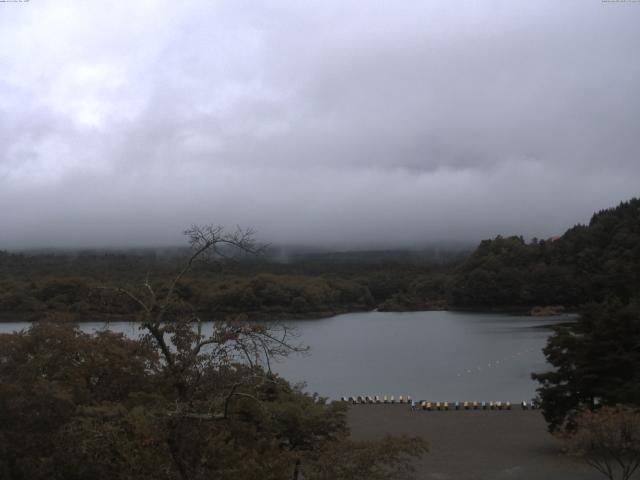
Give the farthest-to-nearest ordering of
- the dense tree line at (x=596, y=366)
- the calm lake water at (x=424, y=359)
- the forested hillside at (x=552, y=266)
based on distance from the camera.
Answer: the forested hillside at (x=552, y=266), the calm lake water at (x=424, y=359), the dense tree line at (x=596, y=366)

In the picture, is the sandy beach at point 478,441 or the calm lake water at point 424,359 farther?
the calm lake water at point 424,359

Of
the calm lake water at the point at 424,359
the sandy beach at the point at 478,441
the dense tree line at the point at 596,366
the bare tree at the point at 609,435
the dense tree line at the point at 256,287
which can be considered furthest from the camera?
the dense tree line at the point at 256,287

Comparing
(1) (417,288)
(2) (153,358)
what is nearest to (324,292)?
(1) (417,288)

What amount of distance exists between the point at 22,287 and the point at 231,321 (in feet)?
196

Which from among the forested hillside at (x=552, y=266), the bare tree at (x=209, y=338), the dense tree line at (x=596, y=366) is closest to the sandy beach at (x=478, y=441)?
the dense tree line at (x=596, y=366)

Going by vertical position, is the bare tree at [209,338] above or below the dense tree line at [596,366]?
above

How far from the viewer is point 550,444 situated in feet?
58.7

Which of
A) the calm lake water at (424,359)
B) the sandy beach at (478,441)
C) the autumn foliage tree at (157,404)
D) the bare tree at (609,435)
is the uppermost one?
the autumn foliage tree at (157,404)

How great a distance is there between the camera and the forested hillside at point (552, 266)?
244ft

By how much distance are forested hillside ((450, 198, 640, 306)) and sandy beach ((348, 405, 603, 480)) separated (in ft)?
170

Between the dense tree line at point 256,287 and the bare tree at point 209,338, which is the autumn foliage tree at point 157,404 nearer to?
the bare tree at point 209,338

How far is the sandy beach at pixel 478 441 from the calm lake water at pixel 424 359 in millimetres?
3894

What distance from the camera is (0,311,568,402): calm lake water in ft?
101

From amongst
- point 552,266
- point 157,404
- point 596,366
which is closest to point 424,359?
point 596,366
